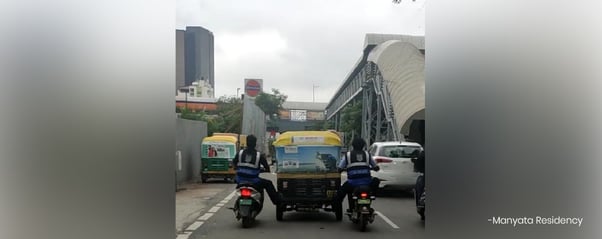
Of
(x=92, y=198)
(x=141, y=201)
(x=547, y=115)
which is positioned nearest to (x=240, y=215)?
(x=141, y=201)

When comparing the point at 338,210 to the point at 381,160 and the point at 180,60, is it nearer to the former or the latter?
the point at 381,160

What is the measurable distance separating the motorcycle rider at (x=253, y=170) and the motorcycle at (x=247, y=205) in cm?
10

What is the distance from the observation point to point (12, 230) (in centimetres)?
217

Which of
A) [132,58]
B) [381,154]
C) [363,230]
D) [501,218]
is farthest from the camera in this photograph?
[381,154]

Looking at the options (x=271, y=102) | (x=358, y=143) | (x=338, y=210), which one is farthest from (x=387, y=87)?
(x=338, y=210)

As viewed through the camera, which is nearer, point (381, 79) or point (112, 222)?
point (112, 222)

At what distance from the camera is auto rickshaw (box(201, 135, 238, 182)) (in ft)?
8.27

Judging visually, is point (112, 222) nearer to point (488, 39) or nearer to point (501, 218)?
point (501, 218)

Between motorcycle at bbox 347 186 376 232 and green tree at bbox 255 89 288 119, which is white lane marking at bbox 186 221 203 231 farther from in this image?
motorcycle at bbox 347 186 376 232

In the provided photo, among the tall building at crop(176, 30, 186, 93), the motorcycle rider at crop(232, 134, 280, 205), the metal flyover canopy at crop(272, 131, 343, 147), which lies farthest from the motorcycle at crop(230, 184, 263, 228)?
the tall building at crop(176, 30, 186, 93)

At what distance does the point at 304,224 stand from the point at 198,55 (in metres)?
1.37

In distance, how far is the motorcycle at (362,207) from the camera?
8.91 ft

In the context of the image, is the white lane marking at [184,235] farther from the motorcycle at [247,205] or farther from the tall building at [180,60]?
the tall building at [180,60]

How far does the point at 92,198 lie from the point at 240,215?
93 cm
